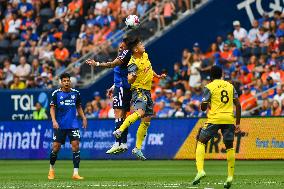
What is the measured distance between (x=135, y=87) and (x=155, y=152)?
11.6 metres

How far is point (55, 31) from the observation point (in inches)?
1677

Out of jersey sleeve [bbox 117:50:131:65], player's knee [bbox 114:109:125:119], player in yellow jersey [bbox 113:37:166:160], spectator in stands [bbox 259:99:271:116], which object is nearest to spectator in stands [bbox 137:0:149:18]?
spectator in stands [bbox 259:99:271:116]

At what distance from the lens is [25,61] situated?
135ft

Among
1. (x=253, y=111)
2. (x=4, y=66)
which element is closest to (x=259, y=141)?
(x=253, y=111)

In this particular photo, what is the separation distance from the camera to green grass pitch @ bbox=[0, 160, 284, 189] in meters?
18.2

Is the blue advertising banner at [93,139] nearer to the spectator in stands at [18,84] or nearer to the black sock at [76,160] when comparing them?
the spectator in stands at [18,84]

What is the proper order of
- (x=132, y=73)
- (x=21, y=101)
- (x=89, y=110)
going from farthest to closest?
(x=21, y=101) < (x=89, y=110) < (x=132, y=73)

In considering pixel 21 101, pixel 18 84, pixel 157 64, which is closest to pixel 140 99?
pixel 157 64

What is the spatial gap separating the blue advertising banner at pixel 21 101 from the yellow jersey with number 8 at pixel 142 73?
61.1ft

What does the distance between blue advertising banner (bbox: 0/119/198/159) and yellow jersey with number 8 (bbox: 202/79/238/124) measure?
13.9 metres

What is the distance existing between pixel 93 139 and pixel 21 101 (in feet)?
24.4

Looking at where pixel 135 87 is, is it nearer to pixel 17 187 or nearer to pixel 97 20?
pixel 17 187

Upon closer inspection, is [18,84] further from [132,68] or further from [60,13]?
[132,68]

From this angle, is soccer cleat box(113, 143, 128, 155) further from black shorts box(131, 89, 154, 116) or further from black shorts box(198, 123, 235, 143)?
black shorts box(198, 123, 235, 143)
